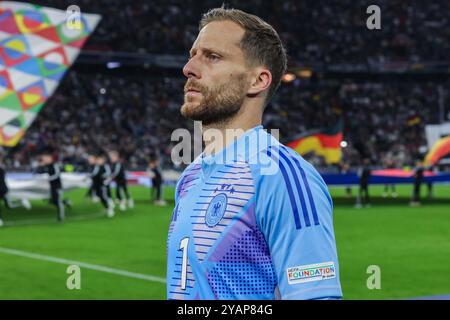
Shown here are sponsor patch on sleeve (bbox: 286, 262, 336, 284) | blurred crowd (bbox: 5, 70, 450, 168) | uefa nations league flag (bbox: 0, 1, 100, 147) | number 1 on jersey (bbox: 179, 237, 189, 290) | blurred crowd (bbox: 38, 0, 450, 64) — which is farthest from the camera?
blurred crowd (bbox: 38, 0, 450, 64)

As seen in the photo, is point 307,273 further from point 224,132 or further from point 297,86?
point 297,86

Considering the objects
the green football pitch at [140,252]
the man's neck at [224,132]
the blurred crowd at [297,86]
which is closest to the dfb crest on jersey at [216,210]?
the man's neck at [224,132]

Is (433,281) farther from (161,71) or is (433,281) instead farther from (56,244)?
(161,71)

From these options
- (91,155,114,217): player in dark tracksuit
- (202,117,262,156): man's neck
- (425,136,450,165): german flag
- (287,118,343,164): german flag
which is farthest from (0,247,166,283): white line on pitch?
(425,136,450,165): german flag

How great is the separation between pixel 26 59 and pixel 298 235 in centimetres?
1915

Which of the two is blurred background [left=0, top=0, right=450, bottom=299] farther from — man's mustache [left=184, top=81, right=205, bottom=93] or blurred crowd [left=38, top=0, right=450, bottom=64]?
man's mustache [left=184, top=81, right=205, bottom=93]

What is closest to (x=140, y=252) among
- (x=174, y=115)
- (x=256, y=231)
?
(x=256, y=231)

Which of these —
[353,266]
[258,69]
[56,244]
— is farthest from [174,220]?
[56,244]

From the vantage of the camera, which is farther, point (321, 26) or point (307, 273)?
point (321, 26)

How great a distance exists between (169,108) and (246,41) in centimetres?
4449

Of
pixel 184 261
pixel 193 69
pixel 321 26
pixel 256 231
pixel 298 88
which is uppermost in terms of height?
pixel 321 26

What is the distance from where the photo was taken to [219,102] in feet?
8.41

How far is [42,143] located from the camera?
3991cm

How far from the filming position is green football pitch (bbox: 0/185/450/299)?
32.0ft
